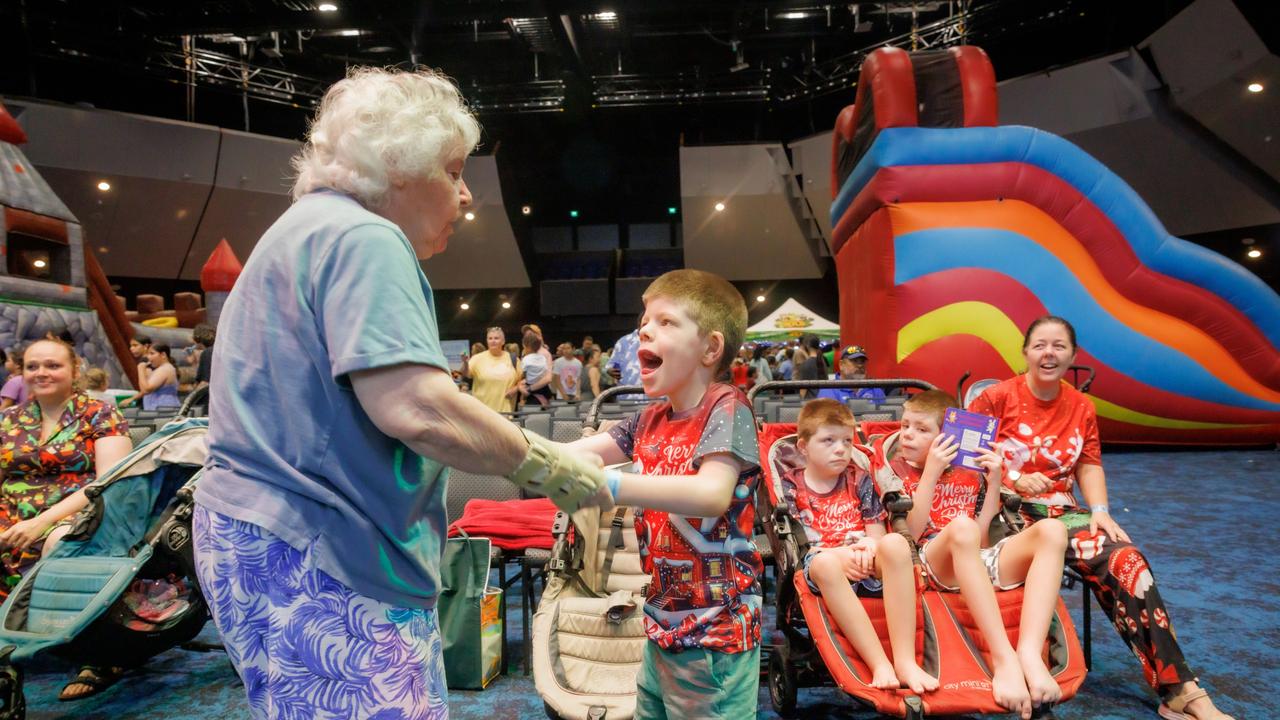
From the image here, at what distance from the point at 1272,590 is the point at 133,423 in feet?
24.9

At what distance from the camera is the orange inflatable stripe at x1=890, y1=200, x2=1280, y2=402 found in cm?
800

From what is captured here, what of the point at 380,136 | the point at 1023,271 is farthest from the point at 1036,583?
the point at 1023,271

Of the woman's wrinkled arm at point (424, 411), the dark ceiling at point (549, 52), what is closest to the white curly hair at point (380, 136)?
the woman's wrinkled arm at point (424, 411)

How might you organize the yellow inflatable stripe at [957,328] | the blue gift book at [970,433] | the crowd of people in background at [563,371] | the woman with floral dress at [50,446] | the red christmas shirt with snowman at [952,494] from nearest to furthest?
the blue gift book at [970,433] → the red christmas shirt with snowman at [952,494] → the woman with floral dress at [50,446] → the crowd of people in background at [563,371] → the yellow inflatable stripe at [957,328]

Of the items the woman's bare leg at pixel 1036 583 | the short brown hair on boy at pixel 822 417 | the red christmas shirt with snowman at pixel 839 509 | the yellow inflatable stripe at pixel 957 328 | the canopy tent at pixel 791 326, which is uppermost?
the canopy tent at pixel 791 326

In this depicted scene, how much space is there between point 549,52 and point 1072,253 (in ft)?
41.5

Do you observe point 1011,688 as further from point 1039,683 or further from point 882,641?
point 882,641

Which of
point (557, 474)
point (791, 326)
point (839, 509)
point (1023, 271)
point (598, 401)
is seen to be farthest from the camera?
point (791, 326)

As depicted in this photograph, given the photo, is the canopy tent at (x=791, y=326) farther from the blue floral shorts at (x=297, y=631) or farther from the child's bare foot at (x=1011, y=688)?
the blue floral shorts at (x=297, y=631)

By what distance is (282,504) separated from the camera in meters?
1.05

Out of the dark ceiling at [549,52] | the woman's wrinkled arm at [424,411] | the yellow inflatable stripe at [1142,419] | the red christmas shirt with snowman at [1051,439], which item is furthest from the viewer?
the dark ceiling at [549,52]

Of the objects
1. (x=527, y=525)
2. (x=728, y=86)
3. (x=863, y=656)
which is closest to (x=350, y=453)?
(x=863, y=656)

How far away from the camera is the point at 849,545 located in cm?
282

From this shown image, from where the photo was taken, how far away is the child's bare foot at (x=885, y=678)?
243cm
